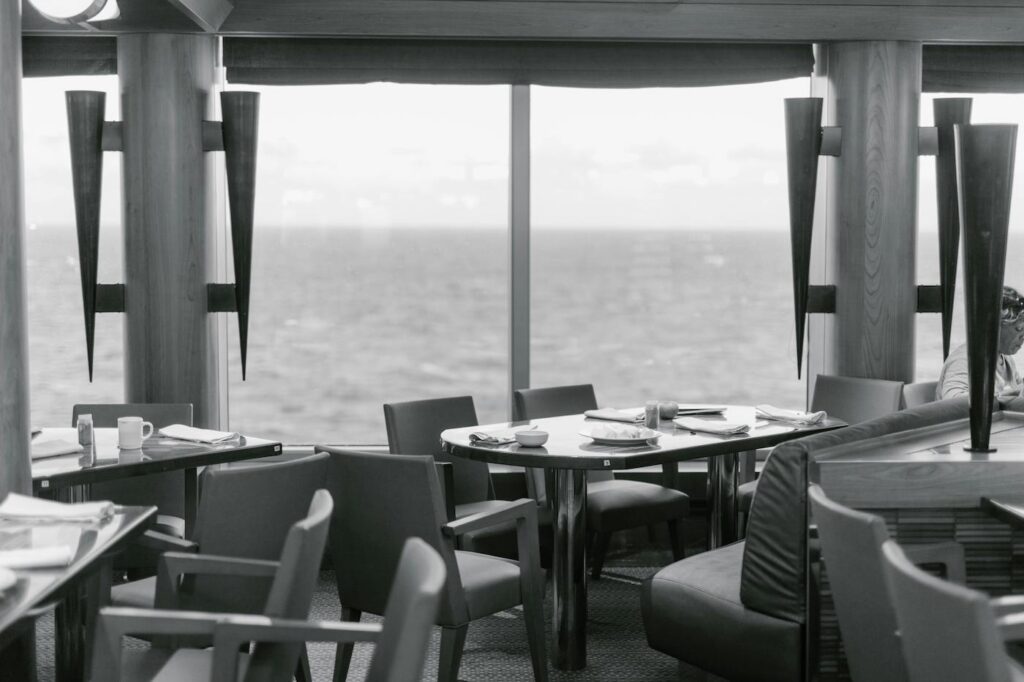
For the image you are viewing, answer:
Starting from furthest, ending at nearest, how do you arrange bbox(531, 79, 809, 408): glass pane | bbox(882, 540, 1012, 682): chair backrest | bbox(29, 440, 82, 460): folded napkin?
bbox(531, 79, 809, 408): glass pane, bbox(29, 440, 82, 460): folded napkin, bbox(882, 540, 1012, 682): chair backrest

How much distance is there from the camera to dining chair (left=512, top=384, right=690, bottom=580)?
452 cm

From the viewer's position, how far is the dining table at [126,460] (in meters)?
3.54

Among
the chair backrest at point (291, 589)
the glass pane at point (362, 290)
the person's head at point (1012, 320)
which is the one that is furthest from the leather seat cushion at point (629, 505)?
the glass pane at point (362, 290)

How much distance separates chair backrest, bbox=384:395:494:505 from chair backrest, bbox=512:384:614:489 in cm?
21

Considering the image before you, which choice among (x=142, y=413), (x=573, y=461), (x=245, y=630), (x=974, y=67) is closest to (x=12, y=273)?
(x=245, y=630)

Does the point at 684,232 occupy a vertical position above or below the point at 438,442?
above

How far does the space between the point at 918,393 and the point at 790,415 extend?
2.58 ft

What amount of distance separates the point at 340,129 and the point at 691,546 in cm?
1567

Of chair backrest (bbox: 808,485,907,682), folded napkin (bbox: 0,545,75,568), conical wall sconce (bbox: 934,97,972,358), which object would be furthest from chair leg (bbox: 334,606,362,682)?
conical wall sconce (bbox: 934,97,972,358)

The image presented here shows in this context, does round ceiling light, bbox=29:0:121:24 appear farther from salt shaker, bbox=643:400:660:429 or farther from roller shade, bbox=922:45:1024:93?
roller shade, bbox=922:45:1024:93

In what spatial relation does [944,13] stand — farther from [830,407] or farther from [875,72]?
[830,407]

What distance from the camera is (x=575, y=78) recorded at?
554 cm

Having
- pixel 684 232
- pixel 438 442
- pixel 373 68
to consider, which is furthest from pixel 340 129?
pixel 438 442

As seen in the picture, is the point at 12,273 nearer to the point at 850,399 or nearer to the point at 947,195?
the point at 850,399
